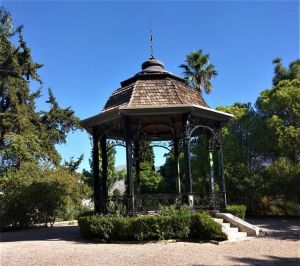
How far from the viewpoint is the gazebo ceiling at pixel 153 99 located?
14.4 meters

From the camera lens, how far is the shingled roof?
1506 cm

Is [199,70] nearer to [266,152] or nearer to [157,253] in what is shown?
[266,152]

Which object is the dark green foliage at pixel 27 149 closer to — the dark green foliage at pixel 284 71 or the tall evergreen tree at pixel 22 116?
the tall evergreen tree at pixel 22 116

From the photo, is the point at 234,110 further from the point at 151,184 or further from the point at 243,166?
the point at 151,184

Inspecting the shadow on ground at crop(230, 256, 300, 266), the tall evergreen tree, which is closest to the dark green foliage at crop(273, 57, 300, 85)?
the tall evergreen tree

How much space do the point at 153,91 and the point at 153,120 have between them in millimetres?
2267

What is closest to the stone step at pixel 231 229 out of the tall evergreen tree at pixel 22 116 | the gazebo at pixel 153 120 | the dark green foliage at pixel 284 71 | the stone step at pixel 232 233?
the stone step at pixel 232 233

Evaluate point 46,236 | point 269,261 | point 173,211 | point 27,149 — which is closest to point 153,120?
point 173,211

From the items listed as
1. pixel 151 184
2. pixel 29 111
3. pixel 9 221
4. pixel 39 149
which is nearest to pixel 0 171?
pixel 39 149

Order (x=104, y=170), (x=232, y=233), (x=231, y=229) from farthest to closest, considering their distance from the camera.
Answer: (x=104, y=170)
(x=231, y=229)
(x=232, y=233)

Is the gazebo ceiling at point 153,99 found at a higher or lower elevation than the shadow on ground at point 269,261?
higher

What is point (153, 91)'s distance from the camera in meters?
15.5

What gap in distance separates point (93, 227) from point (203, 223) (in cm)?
358

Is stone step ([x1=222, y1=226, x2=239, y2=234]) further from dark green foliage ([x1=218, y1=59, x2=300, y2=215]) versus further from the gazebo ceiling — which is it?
dark green foliage ([x1=218, y1=59, x2=300, y2=215])
